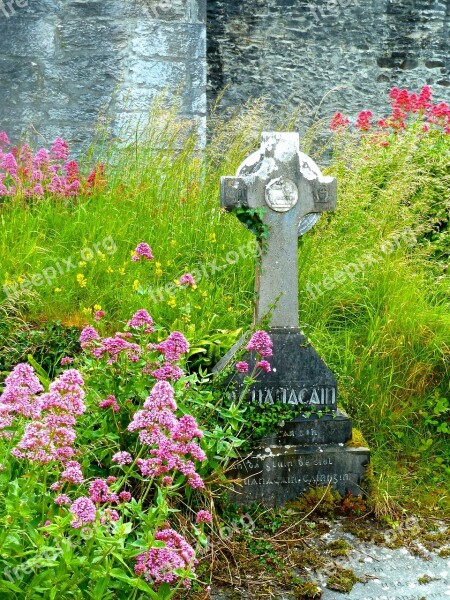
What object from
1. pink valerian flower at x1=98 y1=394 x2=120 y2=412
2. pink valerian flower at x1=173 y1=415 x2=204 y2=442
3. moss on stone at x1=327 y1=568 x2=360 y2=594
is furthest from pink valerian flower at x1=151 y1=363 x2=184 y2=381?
moss on stone at x1=327 y1=568 x2=360 y2=594

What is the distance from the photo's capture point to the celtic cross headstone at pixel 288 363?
3.73 meters

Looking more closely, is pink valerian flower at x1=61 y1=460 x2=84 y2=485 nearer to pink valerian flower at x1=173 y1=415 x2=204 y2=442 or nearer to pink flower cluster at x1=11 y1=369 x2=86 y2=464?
pink flower cluster at x1=11 y1=369 x2=86 y2=464

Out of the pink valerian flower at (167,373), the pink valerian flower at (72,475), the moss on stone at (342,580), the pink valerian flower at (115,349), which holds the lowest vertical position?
the moss on stone at (342,580)

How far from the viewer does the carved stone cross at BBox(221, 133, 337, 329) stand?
12.3ft

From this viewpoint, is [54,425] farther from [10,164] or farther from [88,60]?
[88,60]

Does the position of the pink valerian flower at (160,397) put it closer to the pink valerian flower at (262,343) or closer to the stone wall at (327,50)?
the pink valerian flower at (262,343)

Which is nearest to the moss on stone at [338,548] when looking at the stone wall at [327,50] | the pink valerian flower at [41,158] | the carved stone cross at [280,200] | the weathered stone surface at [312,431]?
the weathered stone surface at [312,431]

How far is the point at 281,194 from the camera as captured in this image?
3.77m

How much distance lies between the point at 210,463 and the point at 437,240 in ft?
10.6

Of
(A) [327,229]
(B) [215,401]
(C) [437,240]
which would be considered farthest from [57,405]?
(C) [437,240]

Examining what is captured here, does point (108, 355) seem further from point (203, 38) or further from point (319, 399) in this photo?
point (203, 38)

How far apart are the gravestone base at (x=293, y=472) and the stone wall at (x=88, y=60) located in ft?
14.3

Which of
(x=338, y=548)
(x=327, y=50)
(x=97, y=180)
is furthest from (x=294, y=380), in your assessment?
(x=327, y=50)

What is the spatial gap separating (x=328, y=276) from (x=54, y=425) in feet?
9.52
